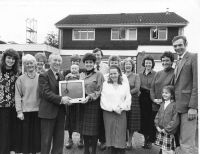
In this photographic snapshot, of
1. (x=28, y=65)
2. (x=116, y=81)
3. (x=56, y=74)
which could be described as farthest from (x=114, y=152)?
(x=28, y=65)

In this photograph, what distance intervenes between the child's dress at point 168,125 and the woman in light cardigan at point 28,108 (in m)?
2.21

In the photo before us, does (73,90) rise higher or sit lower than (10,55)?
lower

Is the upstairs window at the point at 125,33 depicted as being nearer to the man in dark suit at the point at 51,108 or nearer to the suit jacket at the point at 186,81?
the man in dark suit at the point at 51,108

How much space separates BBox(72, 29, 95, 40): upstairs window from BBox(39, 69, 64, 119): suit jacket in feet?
73.4

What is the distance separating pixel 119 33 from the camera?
26031 millimetres

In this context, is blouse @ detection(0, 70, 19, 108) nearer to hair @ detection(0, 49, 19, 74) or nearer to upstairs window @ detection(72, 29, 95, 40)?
hair @ detection(0, 49, 19, 74)

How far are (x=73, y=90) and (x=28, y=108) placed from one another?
838 mm

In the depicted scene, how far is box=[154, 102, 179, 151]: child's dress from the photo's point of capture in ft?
14.4

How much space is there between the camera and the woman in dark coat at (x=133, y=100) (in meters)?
5.00

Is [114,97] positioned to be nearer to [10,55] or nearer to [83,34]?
[10,55]

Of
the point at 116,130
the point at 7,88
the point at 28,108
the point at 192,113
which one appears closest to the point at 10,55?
the point at 7,88

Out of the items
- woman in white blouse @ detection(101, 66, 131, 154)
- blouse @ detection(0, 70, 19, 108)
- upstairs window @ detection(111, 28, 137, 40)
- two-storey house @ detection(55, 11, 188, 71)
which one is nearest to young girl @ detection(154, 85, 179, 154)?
woman in white blouse @ detection(101, 66, 131, 154)

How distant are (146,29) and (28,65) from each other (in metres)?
22.4

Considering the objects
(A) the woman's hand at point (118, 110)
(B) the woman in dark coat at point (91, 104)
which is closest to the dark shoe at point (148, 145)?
(B) the woman in dark coat at point (91, 104)
